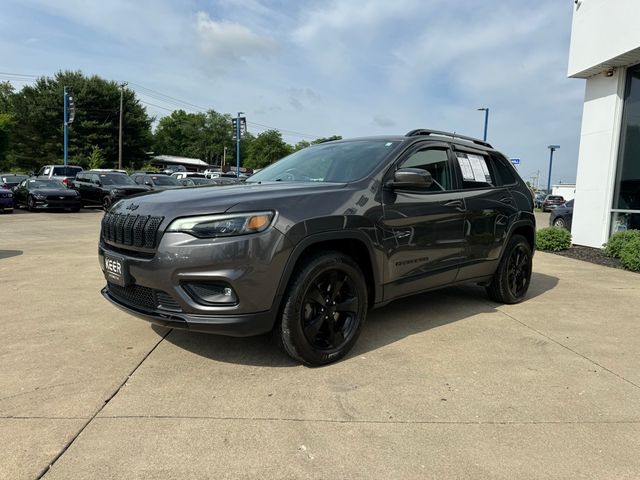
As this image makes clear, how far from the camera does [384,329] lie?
444 cm

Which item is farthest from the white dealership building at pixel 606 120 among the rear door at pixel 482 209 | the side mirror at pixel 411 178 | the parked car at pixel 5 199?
the parked car at pixel 5 199

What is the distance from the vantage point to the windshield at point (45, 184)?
19.4 metres

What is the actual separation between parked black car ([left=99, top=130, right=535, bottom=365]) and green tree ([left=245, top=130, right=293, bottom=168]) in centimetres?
8762

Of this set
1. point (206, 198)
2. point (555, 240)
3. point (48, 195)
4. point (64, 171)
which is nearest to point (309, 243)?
point (206, 198)

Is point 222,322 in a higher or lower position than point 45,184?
lower

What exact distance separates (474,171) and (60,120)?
51682mm

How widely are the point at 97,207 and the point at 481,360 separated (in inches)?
836

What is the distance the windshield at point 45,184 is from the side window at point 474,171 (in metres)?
18.7

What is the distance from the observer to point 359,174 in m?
3.91

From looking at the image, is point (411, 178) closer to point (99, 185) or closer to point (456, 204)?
point (456, 204)

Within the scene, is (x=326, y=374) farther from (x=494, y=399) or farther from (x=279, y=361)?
(x=494, y=399)

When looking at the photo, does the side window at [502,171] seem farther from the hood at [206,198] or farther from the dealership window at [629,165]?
the dealership window at [629,165]

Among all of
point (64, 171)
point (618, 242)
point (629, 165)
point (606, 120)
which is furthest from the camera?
point (64, 171)

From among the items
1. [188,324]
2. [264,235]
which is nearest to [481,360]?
[264,235]
